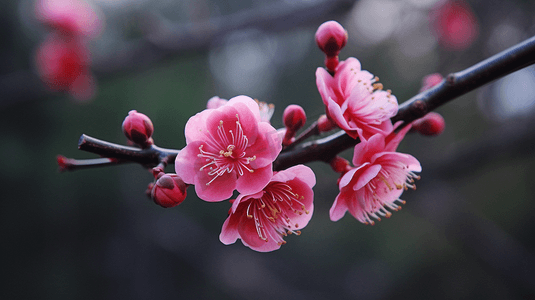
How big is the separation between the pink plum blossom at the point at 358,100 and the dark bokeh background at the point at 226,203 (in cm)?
215

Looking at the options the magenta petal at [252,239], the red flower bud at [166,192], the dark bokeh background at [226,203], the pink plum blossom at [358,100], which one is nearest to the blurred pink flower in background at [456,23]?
the dark bokeh background at [226,203]

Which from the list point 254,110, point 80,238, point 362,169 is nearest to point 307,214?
point 362,169

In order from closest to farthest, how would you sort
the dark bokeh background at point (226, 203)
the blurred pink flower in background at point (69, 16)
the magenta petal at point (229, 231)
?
1. the magenta petal at point (229, 231)
2. the blurred pink flower in background at point (69, 16)
3. the dark bokeh background at point (226, 203)

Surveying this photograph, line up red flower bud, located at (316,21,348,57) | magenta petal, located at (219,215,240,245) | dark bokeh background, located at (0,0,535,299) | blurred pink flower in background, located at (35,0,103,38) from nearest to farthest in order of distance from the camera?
magenta petal, located at (219,215,240,245)
red flower bud, located at (316,21,348,57)
blurred pink flower in background, located at (35,0,103,38)
dark bokeh background, located at (0,0,535,299)

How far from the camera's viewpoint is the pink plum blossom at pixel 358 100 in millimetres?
805

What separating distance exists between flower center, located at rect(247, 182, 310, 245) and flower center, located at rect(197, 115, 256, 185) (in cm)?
11

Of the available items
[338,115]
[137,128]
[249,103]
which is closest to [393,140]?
[338,115]

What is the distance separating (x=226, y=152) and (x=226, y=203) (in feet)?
19.3

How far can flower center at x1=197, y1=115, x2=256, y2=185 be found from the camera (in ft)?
2.53

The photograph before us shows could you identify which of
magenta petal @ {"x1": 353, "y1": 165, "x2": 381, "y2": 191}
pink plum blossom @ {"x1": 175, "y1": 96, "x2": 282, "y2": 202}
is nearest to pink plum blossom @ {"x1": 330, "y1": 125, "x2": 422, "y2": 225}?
magenta petal @ {"x1": 353, "y1": 165, "x2": 381, "y2": 191}

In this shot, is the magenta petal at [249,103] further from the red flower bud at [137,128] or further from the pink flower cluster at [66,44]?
the pink flower cluster at [66,44]

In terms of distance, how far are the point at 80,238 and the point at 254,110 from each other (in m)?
7.02

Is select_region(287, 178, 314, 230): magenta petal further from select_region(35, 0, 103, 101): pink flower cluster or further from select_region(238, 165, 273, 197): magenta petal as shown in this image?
select_region(35, 0, 103, 101): pink flower cluster

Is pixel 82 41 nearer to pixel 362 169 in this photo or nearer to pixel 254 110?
pixel 254 110
